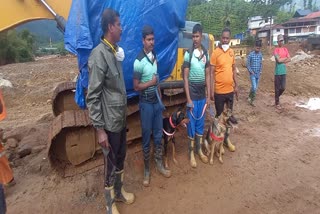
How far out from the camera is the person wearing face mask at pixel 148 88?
12.7 ft

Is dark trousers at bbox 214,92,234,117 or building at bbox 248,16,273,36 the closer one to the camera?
dark trousers at bbox 214,92,234,117

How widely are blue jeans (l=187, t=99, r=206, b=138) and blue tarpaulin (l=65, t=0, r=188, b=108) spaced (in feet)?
2.35

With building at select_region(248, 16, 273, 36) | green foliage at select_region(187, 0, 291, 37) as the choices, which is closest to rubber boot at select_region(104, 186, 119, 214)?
green foliage at select_region(187, 0, 291, 37)

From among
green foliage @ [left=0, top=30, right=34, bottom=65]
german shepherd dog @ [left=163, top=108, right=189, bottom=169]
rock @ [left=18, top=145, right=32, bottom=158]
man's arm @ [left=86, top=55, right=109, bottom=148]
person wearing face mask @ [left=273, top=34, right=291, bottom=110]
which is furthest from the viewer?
green foliage @ [left=0, top=30, right=34, bottom=65]

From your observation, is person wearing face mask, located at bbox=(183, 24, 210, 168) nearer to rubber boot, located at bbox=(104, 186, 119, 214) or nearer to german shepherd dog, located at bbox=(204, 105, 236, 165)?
german shepherd dog, located at bbox=(204, 105, 236, 165)

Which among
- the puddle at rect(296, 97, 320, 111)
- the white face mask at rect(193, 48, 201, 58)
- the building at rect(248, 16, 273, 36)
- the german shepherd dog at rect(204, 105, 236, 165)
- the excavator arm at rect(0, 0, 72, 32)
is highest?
the building at rect(248, 16, 273, 36)

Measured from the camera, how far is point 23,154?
5.54 metres

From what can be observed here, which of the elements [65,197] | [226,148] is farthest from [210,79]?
[65,197]

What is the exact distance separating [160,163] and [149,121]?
32.3 inches

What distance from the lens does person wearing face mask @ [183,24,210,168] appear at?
445cm


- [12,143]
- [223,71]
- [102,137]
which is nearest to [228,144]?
[223,71]

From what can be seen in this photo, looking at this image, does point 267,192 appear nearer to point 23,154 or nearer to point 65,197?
point 65,197

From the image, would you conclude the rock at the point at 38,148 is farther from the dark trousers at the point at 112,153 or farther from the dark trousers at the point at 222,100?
the dark trousers at the point at 222,100

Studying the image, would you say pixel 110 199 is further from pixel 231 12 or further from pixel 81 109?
pixel 231 12
